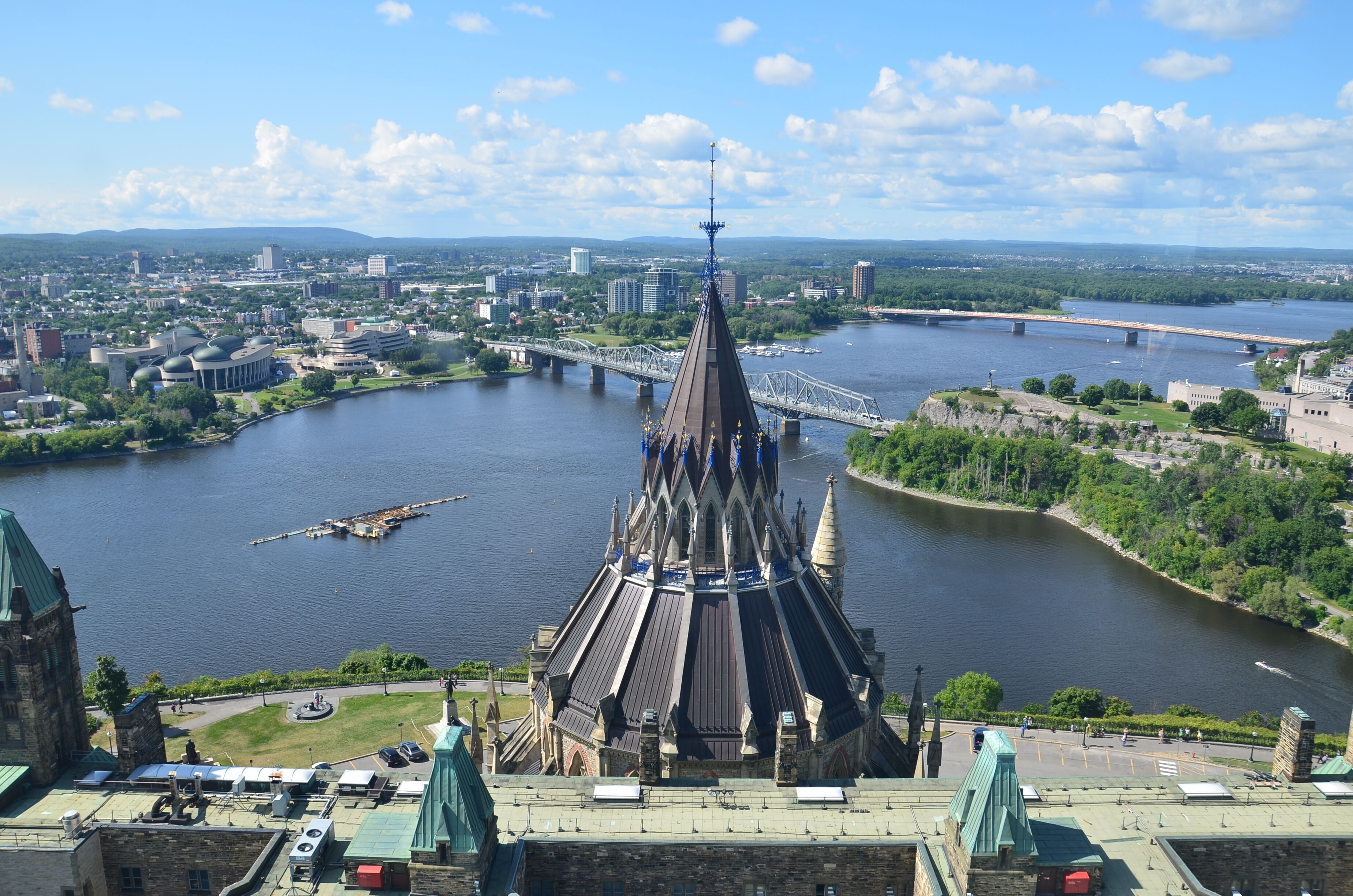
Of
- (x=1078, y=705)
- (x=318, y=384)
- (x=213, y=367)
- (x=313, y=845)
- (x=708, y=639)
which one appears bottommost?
(x=1078, y=705)

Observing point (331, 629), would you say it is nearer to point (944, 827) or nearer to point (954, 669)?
point (954, 669)

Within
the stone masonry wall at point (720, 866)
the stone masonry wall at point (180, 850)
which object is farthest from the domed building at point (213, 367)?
the stone masonry wall at point (720, 866)

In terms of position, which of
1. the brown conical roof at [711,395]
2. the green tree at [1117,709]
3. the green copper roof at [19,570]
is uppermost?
the brown conical roof at [711,395]

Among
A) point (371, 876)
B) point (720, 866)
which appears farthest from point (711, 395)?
point (371, 876)

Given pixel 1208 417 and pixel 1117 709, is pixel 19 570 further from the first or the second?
pixel 1208 417

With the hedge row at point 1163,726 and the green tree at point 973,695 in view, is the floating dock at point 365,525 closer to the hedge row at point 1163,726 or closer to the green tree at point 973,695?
the green tree at point 973,695

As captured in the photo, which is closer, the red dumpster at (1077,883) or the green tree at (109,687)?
the red dumpster at (1077,883)
